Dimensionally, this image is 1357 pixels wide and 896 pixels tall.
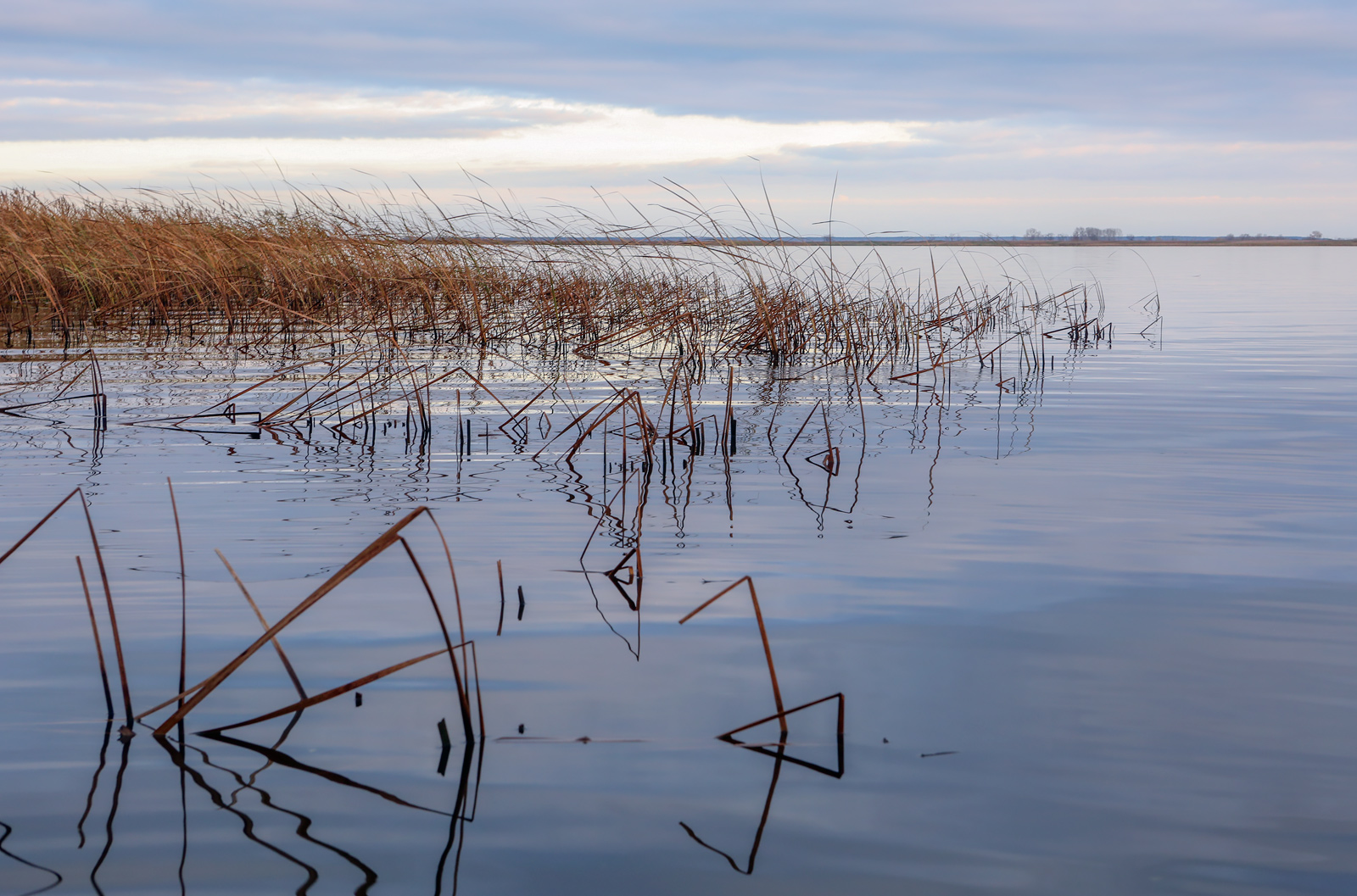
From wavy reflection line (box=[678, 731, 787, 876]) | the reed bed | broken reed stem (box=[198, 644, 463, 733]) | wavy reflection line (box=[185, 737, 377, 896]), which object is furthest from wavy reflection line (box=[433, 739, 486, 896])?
the reed bed

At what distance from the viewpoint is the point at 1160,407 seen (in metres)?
8.60

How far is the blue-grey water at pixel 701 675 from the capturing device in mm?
2090

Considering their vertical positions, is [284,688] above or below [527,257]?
below

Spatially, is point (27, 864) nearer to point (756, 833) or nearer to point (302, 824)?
point (302, 824)

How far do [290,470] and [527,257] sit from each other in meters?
6.49

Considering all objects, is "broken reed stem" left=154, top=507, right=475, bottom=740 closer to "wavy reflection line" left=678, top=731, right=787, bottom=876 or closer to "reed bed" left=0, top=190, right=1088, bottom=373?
"wavy reflection line" left=678, top=731, right=787, bottom=876

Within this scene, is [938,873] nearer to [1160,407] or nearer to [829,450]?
[829,450]

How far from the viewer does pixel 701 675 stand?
2.96m

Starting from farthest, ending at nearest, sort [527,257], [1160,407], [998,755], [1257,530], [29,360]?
[527,257] < [29,360] < [1160,407] < [1257,530] < [998,755]

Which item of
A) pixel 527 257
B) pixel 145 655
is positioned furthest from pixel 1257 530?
pixel 527 257

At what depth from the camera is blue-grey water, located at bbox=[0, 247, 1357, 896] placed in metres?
2.09

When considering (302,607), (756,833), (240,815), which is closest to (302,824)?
(240,815)

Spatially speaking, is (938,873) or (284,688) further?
(284,688)

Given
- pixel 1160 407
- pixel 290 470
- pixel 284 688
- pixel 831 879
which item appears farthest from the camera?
pixel 1160 407
